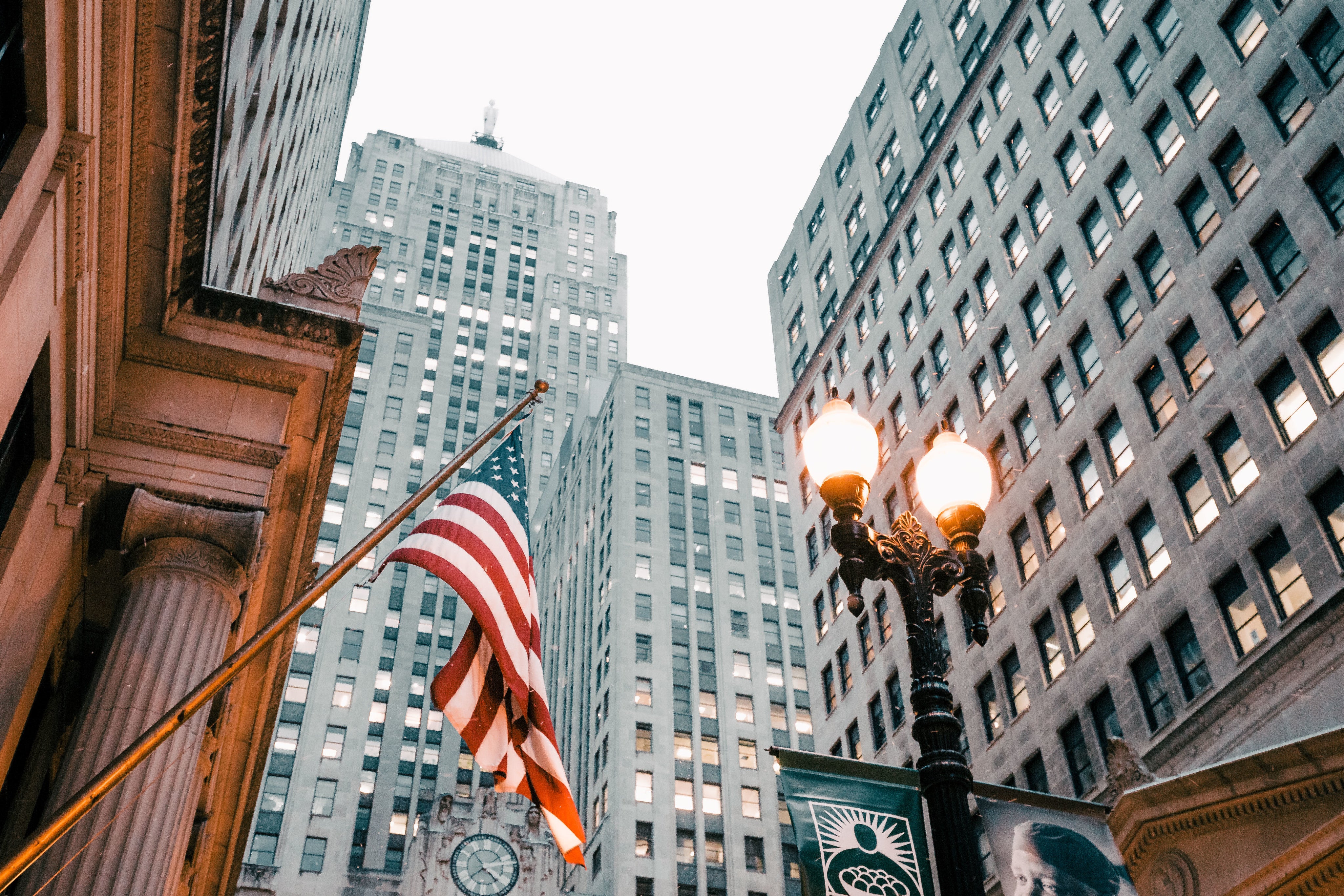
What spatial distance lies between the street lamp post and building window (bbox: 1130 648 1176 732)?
23765 millimetres

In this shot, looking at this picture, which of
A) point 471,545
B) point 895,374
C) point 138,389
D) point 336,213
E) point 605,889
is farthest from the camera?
point 336,213

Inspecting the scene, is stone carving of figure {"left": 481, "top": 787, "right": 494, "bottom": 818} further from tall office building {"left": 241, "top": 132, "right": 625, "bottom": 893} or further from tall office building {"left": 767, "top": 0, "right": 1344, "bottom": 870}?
tall office building {"left": 767, "top": 0, "right": 1344, "bottom": 870}

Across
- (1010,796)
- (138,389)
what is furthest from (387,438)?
(1010,796)

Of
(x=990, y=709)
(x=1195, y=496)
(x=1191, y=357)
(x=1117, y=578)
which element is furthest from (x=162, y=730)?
(x=990, y=709)

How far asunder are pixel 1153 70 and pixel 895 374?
17.4 metres

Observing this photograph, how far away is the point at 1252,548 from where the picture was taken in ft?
Answer: 94.3

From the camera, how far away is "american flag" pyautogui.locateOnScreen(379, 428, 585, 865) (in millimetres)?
12289

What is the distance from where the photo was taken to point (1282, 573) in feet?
91.3

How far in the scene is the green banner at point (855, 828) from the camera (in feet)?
28.6

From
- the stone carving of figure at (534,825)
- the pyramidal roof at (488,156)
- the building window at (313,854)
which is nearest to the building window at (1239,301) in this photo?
the stone carving of figure at (534,825)

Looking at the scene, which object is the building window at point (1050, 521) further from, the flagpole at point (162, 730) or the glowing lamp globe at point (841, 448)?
the flagpole at point (162, 730)

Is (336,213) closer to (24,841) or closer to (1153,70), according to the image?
(1153,70)

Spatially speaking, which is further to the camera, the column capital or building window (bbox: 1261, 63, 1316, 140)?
building window (bbox: 1261, 63, 1316, 140)

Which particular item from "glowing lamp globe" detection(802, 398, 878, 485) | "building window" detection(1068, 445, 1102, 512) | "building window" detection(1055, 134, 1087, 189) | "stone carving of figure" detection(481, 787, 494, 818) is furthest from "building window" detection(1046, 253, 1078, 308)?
"stone carving of figure" detection(481, 787, 494, 818)
